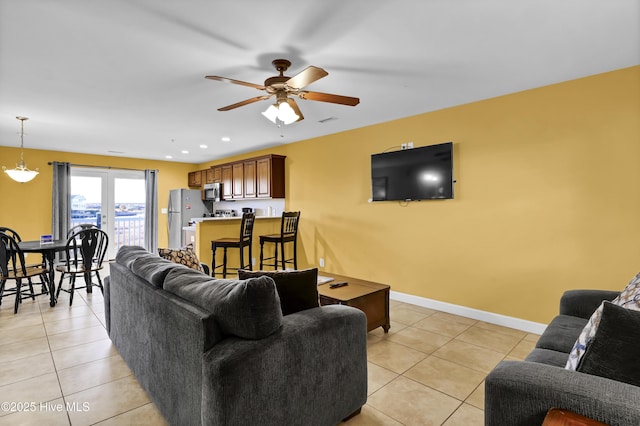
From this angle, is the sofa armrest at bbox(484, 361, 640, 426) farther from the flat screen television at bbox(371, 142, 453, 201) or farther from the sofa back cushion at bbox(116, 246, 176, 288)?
the flat screen television at bbox(371, 142, 453, 201)

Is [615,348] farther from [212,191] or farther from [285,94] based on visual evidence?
[212,191]

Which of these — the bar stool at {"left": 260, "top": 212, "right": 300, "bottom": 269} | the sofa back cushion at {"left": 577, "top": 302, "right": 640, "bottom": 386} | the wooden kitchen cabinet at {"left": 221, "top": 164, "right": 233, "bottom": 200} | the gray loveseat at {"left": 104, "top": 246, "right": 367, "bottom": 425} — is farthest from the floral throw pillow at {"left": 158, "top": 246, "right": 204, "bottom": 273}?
the wooden kitchen cabinet at {"left": 221, "top": 164, "right": 233, "bottom": 200}

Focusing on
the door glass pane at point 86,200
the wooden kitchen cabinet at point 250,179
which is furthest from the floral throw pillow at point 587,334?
the door glass pane at point 86,200

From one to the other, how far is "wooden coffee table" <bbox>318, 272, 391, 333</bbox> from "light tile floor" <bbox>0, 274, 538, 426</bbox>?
7.0 inches

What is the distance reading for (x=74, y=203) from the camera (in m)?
6.68

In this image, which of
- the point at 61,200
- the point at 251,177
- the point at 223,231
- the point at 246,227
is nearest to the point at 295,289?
the point at 246,227

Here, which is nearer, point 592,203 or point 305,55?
point 305,55

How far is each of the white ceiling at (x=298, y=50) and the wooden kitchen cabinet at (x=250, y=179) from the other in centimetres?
226

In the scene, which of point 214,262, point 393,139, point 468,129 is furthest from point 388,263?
point 214,262

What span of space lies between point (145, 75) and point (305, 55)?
1.49m

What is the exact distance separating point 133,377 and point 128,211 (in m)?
6.03

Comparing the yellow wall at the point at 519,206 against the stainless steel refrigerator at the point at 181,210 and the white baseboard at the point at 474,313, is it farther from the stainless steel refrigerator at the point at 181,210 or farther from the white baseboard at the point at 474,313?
the stainless steel refrigerator at the point at 181,210

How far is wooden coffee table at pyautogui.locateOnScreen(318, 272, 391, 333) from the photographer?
2830mm

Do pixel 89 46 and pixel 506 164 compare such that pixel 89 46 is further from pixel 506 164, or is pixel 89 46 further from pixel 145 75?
pixel 506 164
